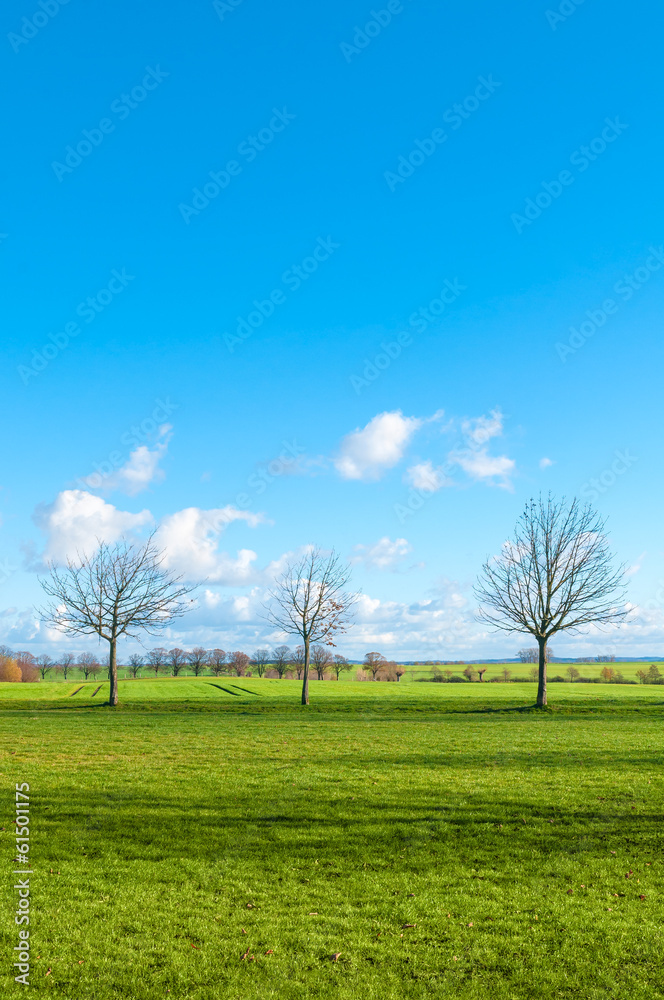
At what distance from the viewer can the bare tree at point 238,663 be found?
115706 mm

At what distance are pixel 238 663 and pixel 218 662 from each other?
5402 mm

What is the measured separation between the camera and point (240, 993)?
247 inches

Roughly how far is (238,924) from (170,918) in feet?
2.98

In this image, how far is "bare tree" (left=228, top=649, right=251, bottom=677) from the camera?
116 metres

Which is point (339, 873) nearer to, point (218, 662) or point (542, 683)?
point (542, 683)

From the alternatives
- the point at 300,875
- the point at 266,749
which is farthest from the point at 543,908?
the point at 266,749

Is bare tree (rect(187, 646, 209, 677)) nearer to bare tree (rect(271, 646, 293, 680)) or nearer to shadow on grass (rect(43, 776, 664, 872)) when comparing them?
bare tree (rect(271, 646, 293, 680))

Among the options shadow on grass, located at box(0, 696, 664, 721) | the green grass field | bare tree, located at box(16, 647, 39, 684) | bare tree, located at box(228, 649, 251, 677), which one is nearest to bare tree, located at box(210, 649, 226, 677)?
bare tree, located at box(228, 649, 251, 677)

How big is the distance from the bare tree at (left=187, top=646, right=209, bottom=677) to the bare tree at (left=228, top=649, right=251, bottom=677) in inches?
223

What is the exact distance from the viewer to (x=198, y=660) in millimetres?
122375

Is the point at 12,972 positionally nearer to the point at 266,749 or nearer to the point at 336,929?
the point at 336,929

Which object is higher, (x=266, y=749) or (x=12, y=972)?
(x=12, y=972)

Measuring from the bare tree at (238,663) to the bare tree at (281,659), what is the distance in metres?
5.81

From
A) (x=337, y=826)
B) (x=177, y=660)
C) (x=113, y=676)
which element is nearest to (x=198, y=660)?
(x=177, y=660)
